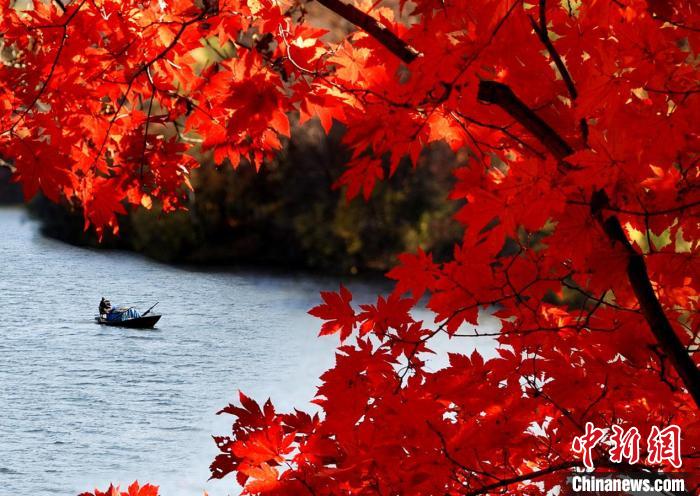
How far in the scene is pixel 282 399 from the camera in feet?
7.88

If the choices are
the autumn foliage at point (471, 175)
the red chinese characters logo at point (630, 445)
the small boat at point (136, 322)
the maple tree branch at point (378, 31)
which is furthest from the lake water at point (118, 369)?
the maple tree branch at point (378, 31)

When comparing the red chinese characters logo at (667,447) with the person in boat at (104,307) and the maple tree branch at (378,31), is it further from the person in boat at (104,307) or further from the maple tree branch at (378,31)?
the person in boat at (104,307)

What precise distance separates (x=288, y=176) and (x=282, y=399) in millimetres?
1903

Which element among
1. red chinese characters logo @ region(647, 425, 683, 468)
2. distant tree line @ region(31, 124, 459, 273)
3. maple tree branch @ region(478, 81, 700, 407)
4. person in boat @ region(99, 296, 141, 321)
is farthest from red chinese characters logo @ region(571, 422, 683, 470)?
distant tree line @ region(31, 124, 459, 273)

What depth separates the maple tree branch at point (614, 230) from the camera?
0.79 metres

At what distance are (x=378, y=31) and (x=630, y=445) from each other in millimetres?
687

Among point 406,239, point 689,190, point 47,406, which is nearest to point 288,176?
point 406,239

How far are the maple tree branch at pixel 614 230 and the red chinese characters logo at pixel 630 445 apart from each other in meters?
0.23

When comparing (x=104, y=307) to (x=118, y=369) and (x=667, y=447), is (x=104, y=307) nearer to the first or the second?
(x=118, y=369)

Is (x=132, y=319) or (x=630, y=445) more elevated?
(x=132, y=319)

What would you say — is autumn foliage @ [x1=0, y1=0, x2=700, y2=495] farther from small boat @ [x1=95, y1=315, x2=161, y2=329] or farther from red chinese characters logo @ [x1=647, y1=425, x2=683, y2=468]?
small boat @ [x1=95, y1=315, x2=161, y2=329]

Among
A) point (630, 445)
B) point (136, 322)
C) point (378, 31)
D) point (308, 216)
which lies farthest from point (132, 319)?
point (308, 216)

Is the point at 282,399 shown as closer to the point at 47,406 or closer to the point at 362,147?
the point at 47,406

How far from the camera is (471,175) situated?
0.87 m
